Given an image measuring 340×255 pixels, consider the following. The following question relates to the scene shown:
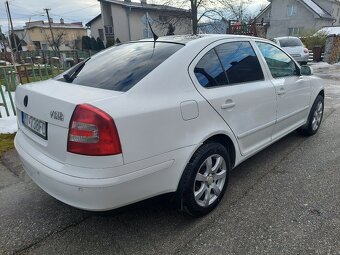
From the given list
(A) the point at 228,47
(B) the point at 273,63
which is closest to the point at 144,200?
(A) the point at 228,47

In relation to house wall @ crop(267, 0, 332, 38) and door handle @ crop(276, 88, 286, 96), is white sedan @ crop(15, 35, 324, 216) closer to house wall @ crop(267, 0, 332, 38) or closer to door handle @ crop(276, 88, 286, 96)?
door handle @ crop(276, 88, 286, 96)

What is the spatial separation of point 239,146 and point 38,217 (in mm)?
2055

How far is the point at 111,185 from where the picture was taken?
1.83 metres

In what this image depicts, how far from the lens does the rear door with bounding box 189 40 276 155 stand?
2.48 meters

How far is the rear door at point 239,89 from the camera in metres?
2.48

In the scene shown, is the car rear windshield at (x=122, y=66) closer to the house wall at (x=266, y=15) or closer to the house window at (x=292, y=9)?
the house window at (x=292, y=9)

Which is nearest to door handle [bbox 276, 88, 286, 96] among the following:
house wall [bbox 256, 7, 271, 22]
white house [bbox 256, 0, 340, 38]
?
white house [bbox 256, 0, 340, 38]

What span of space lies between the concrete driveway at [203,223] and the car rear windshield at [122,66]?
3.18ft

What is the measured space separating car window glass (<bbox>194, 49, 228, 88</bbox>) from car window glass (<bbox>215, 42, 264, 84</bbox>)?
0.28 ft

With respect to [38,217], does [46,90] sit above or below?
above

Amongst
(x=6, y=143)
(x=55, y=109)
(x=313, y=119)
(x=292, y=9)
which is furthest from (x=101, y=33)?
(x=55, y=109)

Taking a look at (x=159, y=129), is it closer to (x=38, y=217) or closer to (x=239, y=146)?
(x=239, y=146)

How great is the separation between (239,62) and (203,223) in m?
1.64

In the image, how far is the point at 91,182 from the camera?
1824 millimetres
